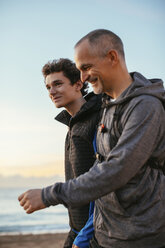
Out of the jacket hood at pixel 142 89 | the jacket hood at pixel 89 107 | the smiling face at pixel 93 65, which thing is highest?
the smiling face at pixel 93 65

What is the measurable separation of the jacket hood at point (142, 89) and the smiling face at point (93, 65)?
162 mm

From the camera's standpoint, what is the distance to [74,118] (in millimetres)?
3059

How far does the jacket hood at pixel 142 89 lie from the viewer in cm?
192

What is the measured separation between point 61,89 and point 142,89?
169 centimetres

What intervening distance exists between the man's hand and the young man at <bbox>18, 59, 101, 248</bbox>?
103cm

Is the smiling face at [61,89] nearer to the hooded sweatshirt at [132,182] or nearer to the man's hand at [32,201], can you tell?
the hooded sweatshirt at [132,182]

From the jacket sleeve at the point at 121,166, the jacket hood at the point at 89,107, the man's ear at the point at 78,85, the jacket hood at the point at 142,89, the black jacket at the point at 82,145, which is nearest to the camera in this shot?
the jacket sleeve at the point at 121,166

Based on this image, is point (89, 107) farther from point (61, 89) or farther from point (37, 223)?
point (37, 223)

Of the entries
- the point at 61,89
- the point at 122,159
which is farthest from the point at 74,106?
the point at 122,159

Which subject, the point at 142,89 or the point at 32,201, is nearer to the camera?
the point at 32,201

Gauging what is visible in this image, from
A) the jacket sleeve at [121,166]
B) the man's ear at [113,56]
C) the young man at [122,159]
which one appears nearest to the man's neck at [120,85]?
the young man at [122,159]

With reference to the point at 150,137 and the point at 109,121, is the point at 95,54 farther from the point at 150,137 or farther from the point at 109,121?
the point at 150,137

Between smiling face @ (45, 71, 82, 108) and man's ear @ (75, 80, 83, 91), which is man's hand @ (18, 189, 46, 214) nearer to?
smiling face @ (45, 71, 82, 108)

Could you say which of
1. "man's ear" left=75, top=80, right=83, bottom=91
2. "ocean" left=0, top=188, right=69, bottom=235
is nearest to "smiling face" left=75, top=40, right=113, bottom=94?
"man's ear" left=75, top=80, right=83, bottom=91
